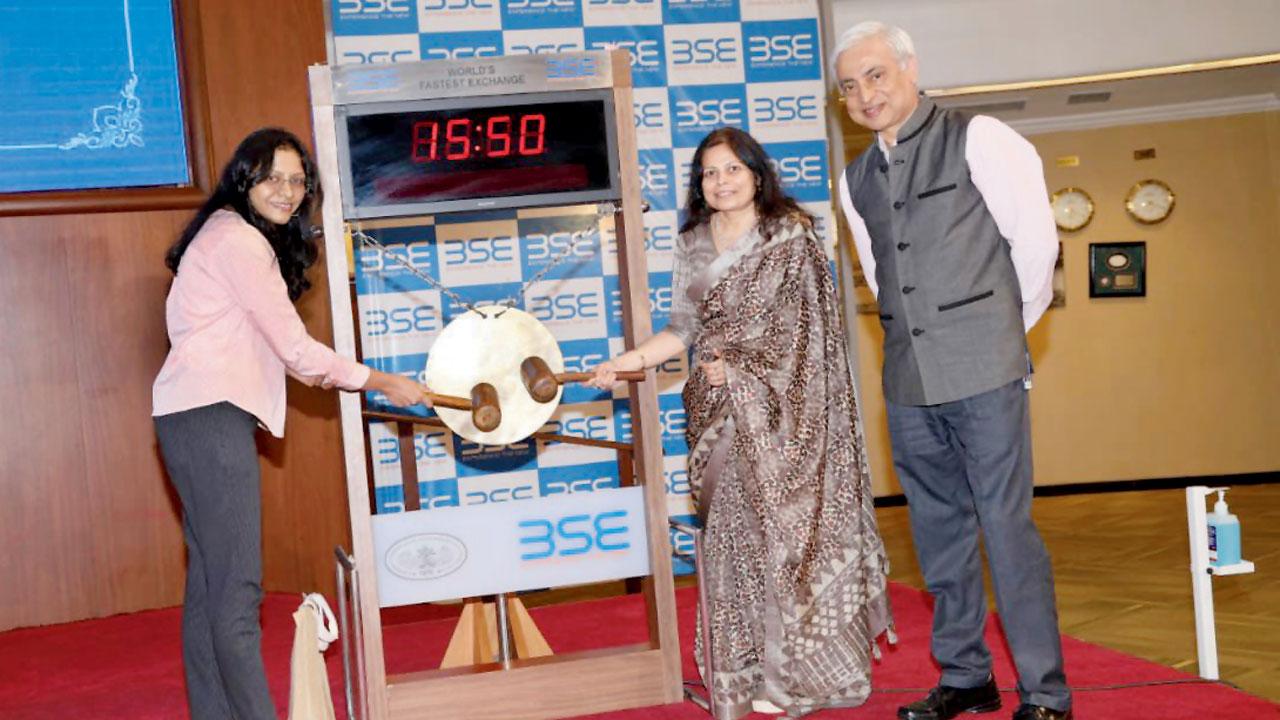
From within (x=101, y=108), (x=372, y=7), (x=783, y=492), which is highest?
(x=372, y=7)

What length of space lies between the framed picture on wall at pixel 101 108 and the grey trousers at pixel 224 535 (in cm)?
314

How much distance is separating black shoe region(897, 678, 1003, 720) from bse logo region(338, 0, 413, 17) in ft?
12.1

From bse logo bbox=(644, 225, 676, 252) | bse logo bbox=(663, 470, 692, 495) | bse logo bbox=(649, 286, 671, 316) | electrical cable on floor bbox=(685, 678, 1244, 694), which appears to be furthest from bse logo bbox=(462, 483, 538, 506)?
electrical cable on floor bbox=(685, 678, 1244, 694)

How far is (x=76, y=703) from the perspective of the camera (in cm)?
410

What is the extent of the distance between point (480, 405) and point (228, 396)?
658 millimetres

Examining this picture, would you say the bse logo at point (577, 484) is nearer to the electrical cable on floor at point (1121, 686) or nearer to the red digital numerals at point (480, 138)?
the electrical cable on floor at point (1121, 686)

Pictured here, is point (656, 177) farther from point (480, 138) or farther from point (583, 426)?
point (480, 138)

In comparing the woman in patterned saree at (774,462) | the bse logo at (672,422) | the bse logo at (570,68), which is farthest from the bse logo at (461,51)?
the woman in patterned saree at (774,462)

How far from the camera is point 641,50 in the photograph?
5.71m

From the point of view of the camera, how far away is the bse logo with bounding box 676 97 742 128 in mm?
5746

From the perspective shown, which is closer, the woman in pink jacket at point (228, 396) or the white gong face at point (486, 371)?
the woman in pink jacket at point (228, 396)

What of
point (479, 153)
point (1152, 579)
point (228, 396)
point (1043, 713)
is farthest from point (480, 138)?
point (1152, 579)

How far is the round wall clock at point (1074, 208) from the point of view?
28.9 ft

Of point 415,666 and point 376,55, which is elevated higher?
point 376,55
